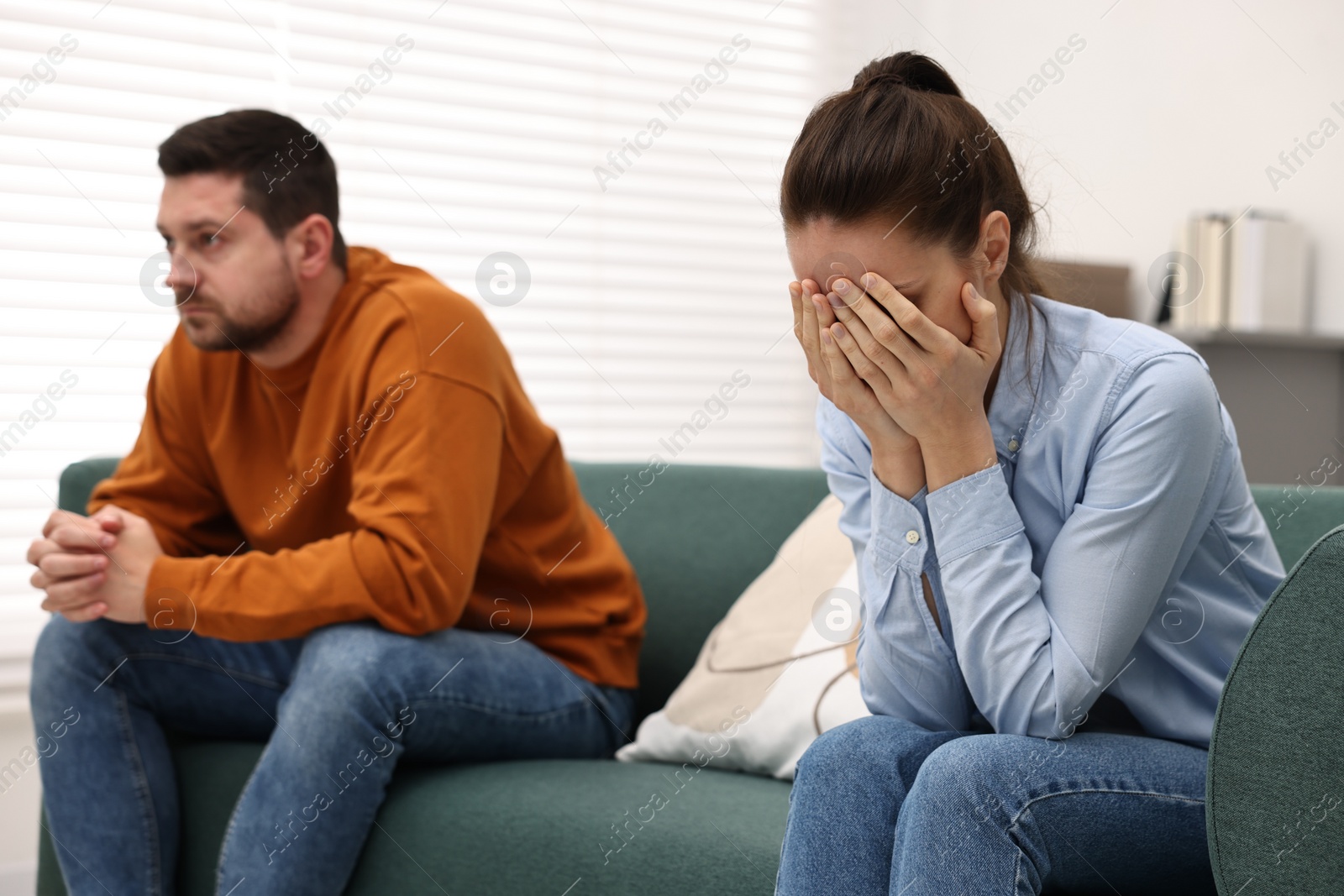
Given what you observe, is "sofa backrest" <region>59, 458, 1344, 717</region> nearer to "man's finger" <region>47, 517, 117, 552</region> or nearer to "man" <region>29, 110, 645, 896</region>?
"man" <region>29, 110, 645, 896</region>

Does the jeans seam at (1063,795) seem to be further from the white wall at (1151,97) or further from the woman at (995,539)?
the white wall at (1151,97)

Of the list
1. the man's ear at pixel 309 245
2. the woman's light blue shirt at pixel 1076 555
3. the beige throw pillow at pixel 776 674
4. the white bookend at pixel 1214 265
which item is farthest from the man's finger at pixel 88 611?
the white bookend at pixel 1214 265

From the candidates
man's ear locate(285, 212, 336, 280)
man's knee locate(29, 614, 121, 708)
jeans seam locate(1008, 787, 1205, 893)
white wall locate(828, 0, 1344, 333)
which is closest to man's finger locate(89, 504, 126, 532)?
man's knee locate(29, 614, 121, 708)

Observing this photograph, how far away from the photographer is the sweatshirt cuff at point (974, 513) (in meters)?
0.97

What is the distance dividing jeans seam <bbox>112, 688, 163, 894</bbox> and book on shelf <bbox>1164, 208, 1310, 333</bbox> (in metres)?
2.22

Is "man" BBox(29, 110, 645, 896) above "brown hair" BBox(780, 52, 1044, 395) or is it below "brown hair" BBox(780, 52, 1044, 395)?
below

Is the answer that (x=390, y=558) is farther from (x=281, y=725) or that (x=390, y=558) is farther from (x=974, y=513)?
(x=974, y=513)

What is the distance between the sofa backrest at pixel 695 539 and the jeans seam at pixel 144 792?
0.42 meters

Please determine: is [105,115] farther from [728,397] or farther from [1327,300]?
[1327,300]

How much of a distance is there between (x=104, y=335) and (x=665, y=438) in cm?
136

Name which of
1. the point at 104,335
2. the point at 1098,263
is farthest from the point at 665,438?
the point at 104,335

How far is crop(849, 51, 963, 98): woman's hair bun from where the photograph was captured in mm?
1051

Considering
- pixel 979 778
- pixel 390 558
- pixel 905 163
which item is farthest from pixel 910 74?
pixel 390 558

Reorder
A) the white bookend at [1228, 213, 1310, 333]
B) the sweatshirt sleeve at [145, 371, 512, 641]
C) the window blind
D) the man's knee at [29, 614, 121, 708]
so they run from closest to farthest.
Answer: the sweatshirt sleeve at [145, 371, 512, 641]
the man's knee at [29, 614, 121, 708]
the window blind
the white bookend at [1228, 213, 1310, 333]
